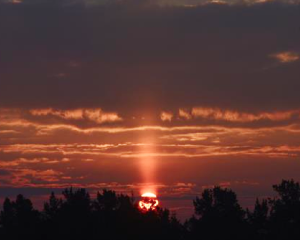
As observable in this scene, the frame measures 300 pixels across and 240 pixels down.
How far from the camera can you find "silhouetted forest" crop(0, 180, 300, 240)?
8956 cm

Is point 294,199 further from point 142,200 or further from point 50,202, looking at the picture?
point 50,202

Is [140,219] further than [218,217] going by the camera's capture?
No

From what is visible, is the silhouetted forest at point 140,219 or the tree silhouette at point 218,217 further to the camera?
the tree silhouette at point 218,217

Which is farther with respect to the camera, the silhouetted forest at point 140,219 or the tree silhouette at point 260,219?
the tree silhouette at point 260,219

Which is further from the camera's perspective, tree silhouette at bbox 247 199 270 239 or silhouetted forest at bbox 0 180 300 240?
tree silhouette at bbox 247 199 270 239

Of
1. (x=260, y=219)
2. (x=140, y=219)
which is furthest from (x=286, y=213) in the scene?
(x=140, y=219)

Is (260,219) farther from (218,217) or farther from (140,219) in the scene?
(140,219)

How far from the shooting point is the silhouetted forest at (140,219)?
89562 mm

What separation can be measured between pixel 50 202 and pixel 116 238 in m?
26.9

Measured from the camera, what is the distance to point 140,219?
92.1 metres

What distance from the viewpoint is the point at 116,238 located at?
87.4m

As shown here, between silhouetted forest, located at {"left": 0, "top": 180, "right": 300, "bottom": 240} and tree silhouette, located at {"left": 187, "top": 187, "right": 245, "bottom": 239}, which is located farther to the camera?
tree silhouette, located at {"left": 187, "top": 187, "right": 245, "bottom": 239}

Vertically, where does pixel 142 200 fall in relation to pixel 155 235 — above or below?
above

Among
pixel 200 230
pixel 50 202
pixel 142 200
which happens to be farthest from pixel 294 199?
pixel 50 202
